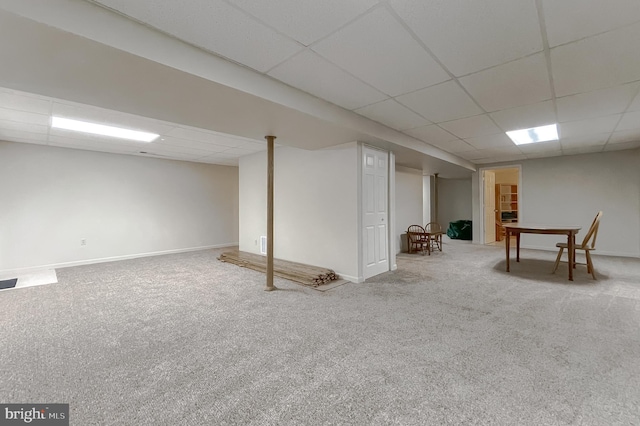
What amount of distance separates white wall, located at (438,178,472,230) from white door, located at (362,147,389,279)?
231 inches

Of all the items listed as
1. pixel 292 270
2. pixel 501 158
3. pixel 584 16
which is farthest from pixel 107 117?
pixel 501 158

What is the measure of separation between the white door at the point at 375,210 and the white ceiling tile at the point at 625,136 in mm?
3759

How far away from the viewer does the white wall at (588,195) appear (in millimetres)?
Answer: 5555

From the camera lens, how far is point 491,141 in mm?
4828

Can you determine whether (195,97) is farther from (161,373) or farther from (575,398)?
(575,398)

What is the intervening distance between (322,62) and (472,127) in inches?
113


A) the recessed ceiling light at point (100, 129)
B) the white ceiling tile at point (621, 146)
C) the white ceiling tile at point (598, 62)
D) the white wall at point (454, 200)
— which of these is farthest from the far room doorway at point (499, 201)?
the recessed ceiling light at point (100, 129)

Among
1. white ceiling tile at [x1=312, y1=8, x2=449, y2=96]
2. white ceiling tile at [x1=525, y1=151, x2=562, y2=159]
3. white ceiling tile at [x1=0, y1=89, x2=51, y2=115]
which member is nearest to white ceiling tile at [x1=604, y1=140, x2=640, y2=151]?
white ceiling tile at [x1=525, y1=151, x2=562, y2=159]

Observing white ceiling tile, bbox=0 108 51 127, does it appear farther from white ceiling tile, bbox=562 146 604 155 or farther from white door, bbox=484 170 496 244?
white door, bbox=484 170 496 244

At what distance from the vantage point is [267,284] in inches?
144

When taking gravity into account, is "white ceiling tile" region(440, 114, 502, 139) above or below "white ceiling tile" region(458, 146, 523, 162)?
below

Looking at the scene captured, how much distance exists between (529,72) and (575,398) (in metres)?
2.49

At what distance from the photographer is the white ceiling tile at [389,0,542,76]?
5.22 ft

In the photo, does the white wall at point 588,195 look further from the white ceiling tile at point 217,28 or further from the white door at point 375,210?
the white ceiling tile at point 217,28
